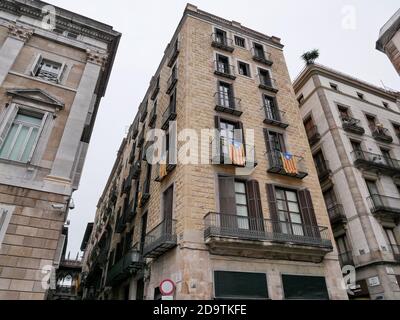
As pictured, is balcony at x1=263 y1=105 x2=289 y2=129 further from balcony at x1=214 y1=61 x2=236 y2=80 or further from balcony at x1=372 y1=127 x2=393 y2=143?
balcony at x1=372 y1=127 x2=393 y2=143

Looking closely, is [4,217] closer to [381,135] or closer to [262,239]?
[262,239]

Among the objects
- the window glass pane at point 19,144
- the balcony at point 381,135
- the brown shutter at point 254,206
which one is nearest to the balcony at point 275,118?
the brown shutter at point 254,206

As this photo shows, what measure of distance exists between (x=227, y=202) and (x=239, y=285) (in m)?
3.60

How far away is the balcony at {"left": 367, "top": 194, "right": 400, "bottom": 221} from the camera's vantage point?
58.6 feet

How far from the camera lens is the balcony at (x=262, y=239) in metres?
11.6

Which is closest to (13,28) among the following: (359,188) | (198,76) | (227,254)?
(198,76)

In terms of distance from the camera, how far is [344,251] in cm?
1820

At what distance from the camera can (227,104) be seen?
1711 centimetres

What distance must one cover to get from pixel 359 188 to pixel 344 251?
4.29 metres

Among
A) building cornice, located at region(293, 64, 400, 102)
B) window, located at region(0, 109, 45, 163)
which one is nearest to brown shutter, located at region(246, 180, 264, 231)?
window, located at region(0, 109, 45, 163)

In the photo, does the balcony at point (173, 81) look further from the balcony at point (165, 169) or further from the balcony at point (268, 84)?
the balcony at point (268, 84)

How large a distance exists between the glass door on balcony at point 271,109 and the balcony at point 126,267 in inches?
444
